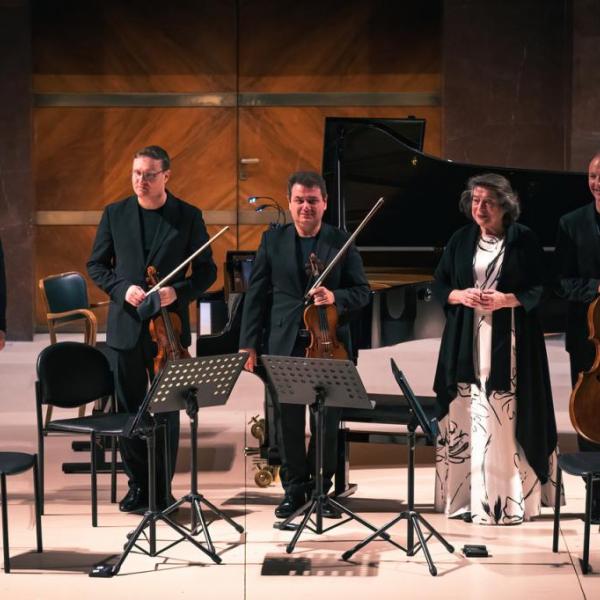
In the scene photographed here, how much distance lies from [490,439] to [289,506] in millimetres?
841

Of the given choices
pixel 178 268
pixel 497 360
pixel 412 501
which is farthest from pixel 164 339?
pixel 497 360

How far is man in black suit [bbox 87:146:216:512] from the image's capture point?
496cm

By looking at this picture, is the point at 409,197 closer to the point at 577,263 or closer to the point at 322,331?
the point at 577,263

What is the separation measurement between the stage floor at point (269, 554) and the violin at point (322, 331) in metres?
0.69

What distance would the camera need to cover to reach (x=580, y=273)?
4867 mm

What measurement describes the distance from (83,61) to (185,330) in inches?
220

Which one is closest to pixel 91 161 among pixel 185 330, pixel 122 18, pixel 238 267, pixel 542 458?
pixel 122 18

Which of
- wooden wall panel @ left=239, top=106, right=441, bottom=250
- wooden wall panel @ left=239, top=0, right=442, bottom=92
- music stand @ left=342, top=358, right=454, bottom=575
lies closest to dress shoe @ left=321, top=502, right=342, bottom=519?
music stand @ left=342, top=358, right=454, bottom=575

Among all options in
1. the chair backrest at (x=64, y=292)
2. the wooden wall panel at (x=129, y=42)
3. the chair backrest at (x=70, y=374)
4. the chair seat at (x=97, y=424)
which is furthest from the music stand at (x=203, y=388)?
the wooden wall panel at (x=129, y=42)

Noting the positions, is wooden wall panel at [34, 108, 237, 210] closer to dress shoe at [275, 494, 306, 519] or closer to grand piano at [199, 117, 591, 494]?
grand piano at [199, 117, 591, 494]

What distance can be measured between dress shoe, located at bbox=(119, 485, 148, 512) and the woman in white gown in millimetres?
1292

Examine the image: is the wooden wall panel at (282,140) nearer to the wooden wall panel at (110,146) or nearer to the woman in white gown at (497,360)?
the wooden wall panel at (110,146)

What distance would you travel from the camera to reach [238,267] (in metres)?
6.25

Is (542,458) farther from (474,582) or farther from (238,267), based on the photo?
(238,267)
